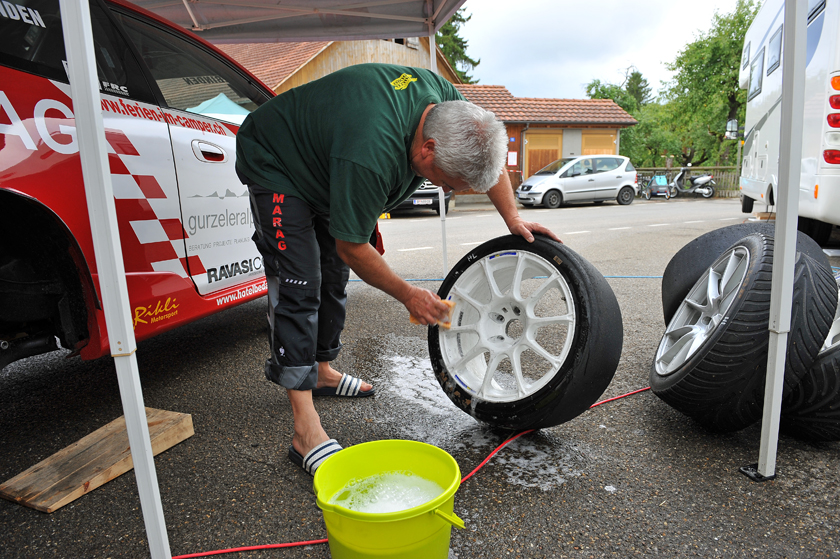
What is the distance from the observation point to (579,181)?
14406 millimetres

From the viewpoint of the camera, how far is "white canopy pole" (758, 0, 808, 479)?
53.7 inches

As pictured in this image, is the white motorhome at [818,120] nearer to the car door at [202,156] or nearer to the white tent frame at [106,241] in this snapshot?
the car door at [202,156]

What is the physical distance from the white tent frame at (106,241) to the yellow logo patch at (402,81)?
2.76 ft

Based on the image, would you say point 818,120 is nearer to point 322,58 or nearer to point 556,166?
point 556,166

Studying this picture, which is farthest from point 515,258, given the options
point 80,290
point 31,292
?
point 31,292

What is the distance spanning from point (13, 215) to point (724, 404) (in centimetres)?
238

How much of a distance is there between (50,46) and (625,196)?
51.1ft

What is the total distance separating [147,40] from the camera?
2297 millimetres

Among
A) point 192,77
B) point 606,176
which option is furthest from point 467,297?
point 606,176

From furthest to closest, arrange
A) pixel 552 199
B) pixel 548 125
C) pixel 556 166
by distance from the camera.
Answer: pixel 548 125
pixel 556 166
pixel 552 199

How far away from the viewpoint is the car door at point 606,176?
14.7 meters

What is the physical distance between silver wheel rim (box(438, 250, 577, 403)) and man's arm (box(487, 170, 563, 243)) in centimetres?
9

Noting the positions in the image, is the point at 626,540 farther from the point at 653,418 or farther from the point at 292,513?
the point at 292,513

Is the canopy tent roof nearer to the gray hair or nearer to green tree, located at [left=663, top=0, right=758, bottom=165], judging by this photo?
the gray hair
